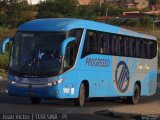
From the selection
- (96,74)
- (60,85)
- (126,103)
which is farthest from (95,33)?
(126,103)

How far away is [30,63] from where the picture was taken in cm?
1984

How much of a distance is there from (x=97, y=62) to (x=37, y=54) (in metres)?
2.75

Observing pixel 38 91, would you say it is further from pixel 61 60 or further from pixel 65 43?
pixel 65 43

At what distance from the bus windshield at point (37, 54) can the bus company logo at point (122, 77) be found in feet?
14.2

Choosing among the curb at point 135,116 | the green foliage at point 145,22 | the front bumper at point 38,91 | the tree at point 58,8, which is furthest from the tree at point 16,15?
the curb at point 135,116

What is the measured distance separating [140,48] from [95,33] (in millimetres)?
4760

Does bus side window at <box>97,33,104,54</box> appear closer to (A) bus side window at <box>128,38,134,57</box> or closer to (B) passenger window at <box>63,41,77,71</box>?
(B) passenger window at <box>63,41,77,71</box>

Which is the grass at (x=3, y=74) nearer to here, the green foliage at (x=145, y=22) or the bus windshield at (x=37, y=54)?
the bus windshield at (x=37, y=54)

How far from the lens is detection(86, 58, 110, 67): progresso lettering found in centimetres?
2101

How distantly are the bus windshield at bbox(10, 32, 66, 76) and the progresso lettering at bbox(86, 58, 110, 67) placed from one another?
63.0 inches

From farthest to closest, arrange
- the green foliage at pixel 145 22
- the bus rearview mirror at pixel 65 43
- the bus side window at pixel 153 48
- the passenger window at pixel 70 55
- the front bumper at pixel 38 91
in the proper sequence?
the green foliage at pixel 145 22 < the bus side window at pixel 153 48 < the passenger window at pixel 70 55 < the front bumper at pixel 38 91 < the bus rearview mirror at pixel 65 43

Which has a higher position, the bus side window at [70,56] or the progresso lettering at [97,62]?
the bus side window at [70,56]

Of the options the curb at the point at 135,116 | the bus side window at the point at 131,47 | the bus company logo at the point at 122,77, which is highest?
the bus side window at the point at 131,47

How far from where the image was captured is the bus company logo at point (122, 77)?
23.5 metres
